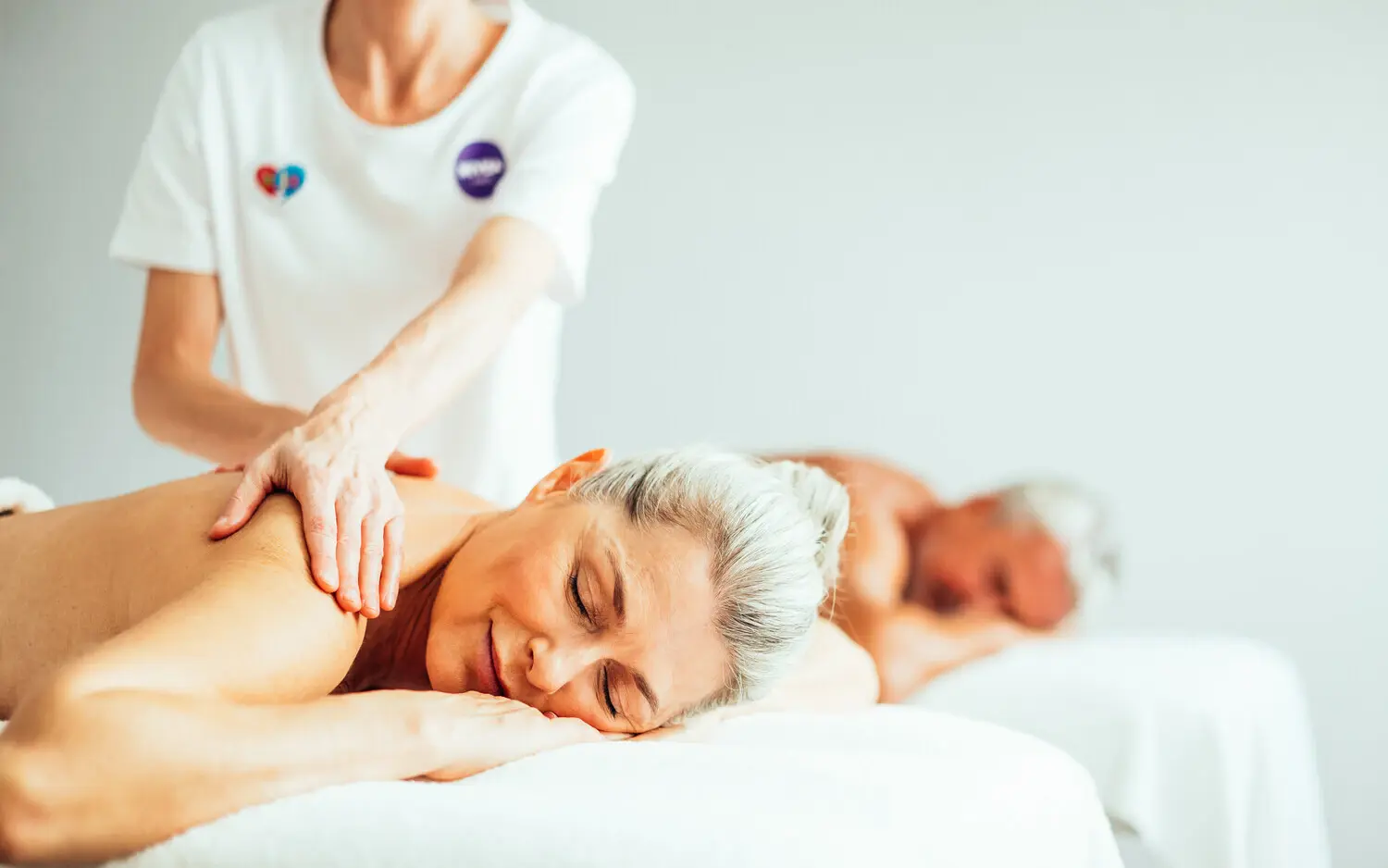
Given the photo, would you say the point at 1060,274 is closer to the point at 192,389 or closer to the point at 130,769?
the point at 192,389

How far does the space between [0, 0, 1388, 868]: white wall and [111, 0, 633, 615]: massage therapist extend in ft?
3.54

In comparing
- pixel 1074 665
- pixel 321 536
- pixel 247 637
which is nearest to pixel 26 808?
pixel 247 637

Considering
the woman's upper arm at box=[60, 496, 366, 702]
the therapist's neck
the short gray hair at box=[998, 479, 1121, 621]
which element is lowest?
the short gray hair at box=[998, 479, 1121, 621]

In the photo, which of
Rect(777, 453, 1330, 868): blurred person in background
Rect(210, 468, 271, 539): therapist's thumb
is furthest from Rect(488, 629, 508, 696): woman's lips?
Rect(777, 453, 1330, 868): blurred person in background

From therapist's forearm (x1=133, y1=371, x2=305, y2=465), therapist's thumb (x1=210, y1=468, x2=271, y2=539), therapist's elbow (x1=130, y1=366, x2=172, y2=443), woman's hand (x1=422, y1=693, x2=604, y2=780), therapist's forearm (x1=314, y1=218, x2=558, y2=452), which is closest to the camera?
woman's hand (x1=422, y1=693, x2=604, y2=780)

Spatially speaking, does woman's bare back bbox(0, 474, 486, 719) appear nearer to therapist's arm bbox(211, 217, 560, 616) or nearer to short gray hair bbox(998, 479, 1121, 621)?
therapist's arm bbox(211, 217, 560, 616)

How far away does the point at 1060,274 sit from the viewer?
2.97 meters

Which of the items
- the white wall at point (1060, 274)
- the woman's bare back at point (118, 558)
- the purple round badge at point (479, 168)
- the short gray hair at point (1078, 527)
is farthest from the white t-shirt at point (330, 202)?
the short gray hair at point (1078, 527)

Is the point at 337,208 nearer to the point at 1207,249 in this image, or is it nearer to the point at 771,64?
the point at 771,64

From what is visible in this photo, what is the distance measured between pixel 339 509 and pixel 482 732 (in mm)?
259

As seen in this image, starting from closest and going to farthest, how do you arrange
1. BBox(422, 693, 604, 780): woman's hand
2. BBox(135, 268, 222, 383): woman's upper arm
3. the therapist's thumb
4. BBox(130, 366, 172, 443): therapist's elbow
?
BBox(422, 693, 604, 780): woman's hand < the therapist's thumb < BBox(130, 366, 172, 443): therapist's elbow < BBox(135, 268, 222, 383): woman's upper arm

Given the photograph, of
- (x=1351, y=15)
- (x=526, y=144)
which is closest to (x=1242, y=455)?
(x=1351, y=15)

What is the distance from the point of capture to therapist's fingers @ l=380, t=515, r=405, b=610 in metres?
1.15

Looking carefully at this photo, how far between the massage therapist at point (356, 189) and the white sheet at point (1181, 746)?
0.98m
